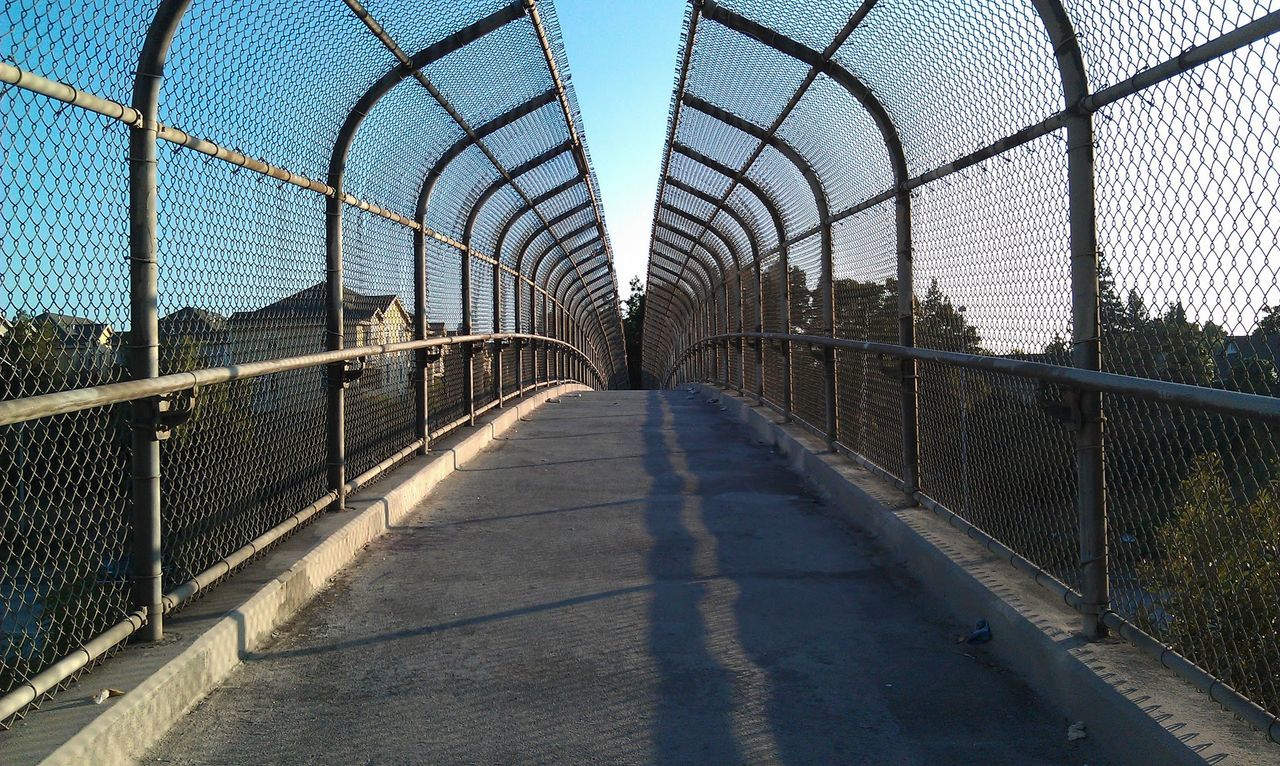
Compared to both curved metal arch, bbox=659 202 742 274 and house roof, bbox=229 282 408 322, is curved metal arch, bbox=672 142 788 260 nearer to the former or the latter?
curved metal arch, bbox=659 202 742 274

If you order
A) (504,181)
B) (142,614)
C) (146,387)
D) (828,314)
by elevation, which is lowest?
(142,614)

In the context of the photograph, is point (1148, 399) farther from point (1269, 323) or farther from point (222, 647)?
point (222, 647)

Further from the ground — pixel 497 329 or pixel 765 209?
pixel 765 209

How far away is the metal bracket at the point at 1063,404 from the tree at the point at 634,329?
165 ft

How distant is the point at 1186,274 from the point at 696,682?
79.6 inches

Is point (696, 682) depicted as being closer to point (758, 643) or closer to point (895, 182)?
point (758, 643)

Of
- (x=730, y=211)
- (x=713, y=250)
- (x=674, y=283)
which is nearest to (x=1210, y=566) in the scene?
(x=730, y=211)

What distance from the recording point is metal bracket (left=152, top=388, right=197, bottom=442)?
11.5ft

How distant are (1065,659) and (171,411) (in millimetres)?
2999

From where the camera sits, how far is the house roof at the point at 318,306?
4.84 metres

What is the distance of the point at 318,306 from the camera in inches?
220

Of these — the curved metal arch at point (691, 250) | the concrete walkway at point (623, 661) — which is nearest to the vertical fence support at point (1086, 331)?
the concrete walkway at point (623, 661)

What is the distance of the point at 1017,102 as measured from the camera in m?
4.08

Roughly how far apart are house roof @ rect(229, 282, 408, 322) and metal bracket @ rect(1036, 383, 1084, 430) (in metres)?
3.17
